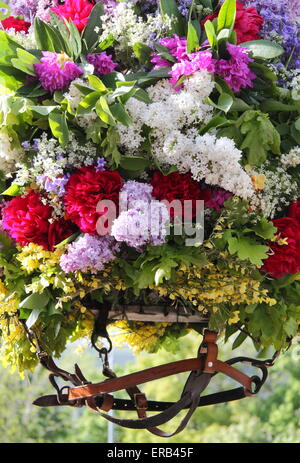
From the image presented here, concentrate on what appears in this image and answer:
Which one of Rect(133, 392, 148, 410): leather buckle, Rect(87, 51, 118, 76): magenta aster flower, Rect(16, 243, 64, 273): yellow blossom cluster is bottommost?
Rect(133, 392, 148, 410): leather buckle

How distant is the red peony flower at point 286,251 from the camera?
4.45ft

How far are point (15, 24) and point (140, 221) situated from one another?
25.7 inches

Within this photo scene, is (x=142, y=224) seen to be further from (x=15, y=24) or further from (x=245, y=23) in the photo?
(x=15, y=24)

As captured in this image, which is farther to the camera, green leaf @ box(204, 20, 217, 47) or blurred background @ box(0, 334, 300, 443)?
blurred background @ box(0, 334, 300, 443)

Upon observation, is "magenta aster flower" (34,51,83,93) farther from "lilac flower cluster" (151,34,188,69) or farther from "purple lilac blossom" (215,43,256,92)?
"purple lilac blossom" (215,43,256,92)

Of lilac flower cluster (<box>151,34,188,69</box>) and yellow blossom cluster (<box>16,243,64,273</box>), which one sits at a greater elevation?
lilac flower cluster (<box>151,34,188,69</box>)

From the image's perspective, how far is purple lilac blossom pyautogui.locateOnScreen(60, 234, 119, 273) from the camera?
1.30 meters

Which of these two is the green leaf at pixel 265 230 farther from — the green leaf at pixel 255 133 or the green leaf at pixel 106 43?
the green leaf at pixel 106 43

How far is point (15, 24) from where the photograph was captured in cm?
161

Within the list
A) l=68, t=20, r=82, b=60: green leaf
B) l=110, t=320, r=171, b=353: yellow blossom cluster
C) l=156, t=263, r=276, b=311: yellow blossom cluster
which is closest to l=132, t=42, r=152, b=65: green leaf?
l=68, t=20, r=82, b=60: green leaf

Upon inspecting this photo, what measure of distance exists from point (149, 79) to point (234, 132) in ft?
0.64

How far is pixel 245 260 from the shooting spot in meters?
1.36

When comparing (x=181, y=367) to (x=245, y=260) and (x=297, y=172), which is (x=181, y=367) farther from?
(x=297, y=172)

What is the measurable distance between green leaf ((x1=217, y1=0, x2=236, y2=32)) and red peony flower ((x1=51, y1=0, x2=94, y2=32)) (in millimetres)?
287
